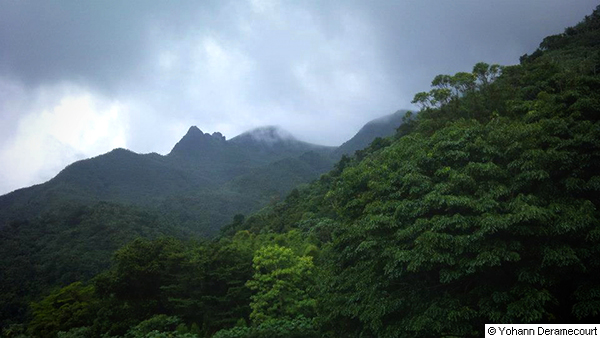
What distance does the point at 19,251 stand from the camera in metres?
47.2

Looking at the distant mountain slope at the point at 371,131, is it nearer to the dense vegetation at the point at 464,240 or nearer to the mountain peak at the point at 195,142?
the mountain peak at the point at 195,142

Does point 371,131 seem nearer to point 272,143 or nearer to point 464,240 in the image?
point 272,143

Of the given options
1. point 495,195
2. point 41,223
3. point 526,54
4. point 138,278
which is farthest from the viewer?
point 41,223

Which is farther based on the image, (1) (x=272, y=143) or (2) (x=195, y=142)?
(1) (x=272, y=143)

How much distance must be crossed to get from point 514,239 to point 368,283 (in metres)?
3.95

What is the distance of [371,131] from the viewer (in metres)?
95.9

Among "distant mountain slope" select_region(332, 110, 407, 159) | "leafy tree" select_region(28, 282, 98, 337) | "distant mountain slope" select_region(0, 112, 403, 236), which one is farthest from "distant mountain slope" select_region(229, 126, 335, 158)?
"leafy tree" select_region(28, 282, 98, 337)

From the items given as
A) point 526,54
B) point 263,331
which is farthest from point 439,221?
point 526,54

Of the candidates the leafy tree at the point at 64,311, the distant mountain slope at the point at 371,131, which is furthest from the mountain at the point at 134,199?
the leafy tree at the point at 64,311

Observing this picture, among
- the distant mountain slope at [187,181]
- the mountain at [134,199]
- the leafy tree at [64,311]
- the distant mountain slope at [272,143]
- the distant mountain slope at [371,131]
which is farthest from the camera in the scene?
the distant mountain slope at [272,143]

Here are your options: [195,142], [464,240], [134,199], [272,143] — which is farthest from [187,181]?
[464,240]

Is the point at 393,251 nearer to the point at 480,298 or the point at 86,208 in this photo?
the point at 480,298

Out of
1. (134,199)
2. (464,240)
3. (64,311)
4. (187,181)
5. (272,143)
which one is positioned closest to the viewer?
(464,240)

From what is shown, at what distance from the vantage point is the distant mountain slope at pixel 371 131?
9188 cm
